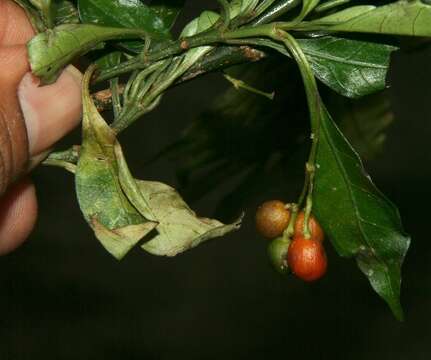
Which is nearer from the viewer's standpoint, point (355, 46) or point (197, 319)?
point (355, 46)

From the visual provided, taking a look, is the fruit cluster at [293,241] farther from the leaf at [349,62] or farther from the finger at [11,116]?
the finger at [11,116]

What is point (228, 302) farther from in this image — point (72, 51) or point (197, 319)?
point (72, 51)

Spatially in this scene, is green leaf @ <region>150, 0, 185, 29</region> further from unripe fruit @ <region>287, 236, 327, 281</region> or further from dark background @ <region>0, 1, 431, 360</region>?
dark background @ <region>0, 1, 431, 360</region>

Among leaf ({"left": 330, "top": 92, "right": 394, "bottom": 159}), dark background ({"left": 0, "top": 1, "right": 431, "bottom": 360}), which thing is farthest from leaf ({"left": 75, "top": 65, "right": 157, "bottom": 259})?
dark background ({"left": 0, "top": 1, "right": 431, "bottom": 360})

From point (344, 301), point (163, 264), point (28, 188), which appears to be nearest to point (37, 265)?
point (163, 264)

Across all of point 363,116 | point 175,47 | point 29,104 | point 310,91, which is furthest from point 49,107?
point 363,116

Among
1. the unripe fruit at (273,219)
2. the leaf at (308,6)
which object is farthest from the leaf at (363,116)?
the leaf at (308,6)
